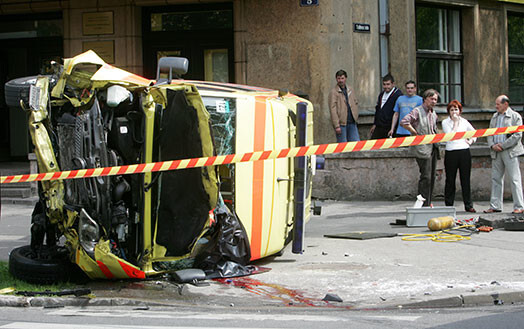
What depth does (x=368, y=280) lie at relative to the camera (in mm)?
7590

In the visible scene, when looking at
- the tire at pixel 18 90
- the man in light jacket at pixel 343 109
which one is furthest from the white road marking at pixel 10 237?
the man in light jacket at pixel 343 109

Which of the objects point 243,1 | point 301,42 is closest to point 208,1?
point 243,1

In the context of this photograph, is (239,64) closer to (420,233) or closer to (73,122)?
(420,233)

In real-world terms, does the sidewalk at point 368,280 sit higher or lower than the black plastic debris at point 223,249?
lower

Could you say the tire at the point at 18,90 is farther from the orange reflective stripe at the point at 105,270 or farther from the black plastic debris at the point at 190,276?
the black plastic debris at the point at 190,276

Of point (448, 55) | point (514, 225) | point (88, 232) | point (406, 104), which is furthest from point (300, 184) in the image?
point (448, 55)

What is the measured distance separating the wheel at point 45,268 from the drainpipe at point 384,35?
969cm

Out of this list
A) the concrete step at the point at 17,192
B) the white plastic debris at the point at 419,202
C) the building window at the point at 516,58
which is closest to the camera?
the white plastic debris at the point at 419,202

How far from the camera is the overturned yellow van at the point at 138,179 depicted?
7.28m

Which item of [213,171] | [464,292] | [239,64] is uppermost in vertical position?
[239,64]

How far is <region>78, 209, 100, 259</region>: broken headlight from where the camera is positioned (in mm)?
7156

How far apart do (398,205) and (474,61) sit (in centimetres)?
551

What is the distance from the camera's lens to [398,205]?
14.0 metres

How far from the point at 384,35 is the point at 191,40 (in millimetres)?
4026
